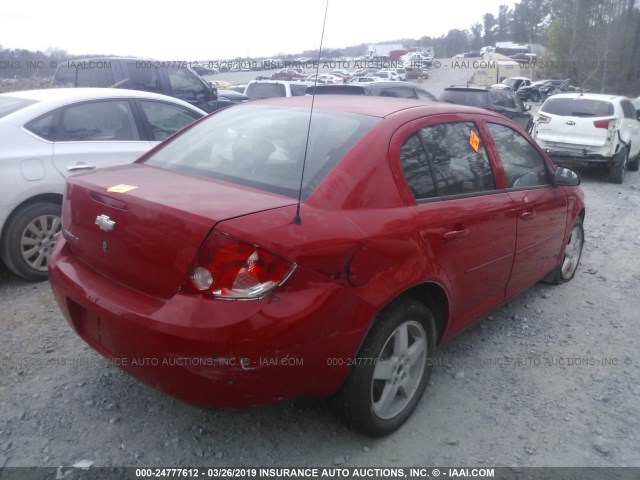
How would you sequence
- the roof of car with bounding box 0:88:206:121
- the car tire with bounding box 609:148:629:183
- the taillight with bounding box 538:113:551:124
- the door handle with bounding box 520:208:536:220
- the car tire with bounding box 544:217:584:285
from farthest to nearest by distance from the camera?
the taillight with bounding box 538:113:551:124 < the car tire with bounding box 609:148:629:183 < the car tire with bounding box 544:217:584:285 < the roof of car with bounding box 0:88:206:121 < the door handle with bounding box 520:208:536:220

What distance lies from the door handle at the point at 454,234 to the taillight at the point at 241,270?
3.34 ft

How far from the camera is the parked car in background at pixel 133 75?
9375mm

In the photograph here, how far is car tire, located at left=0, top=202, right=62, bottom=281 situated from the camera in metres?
4.18

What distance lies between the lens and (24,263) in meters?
4.26

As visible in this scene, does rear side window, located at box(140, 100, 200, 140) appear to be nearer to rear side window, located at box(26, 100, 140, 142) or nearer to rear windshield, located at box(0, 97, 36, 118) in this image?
rear side window, located at box(26, 100, 140, 142)

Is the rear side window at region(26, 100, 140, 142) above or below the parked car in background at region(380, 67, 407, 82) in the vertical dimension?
below

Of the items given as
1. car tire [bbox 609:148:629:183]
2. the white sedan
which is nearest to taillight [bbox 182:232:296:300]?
the white sedan

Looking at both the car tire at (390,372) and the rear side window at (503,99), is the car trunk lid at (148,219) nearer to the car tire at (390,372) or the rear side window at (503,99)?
the car tire at (390,372)

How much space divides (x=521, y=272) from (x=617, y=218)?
4.63 metres

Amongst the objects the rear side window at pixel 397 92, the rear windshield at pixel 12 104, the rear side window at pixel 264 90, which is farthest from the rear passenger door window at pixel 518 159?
the rear side window at pixel 264 90

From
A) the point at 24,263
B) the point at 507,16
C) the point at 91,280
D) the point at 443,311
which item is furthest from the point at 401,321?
the point at 507,16

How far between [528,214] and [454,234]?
3.22 ft

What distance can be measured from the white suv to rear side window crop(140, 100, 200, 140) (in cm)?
730

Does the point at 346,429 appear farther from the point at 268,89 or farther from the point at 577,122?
the point at 268,89
